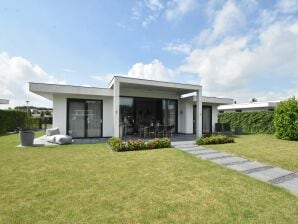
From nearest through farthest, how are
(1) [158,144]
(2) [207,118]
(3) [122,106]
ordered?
(1) [158,144], (3) [122,106], (2) [207,118]

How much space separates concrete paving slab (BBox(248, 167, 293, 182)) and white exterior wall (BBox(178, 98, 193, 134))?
9572 mm

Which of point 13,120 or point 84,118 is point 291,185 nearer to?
point 84,118

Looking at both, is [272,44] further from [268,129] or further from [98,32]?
[98,32]

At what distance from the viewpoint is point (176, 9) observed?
9.73 metres

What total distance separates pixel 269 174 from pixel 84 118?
10178 mm

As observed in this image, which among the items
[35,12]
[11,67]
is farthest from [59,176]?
[11,67]

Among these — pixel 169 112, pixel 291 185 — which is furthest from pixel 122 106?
pixel 291 185

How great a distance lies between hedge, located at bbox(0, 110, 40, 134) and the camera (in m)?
16.2

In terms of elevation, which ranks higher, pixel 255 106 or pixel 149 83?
pixel 149 83

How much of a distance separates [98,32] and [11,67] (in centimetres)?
729

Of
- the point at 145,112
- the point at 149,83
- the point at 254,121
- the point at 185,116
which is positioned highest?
the point at 149,83

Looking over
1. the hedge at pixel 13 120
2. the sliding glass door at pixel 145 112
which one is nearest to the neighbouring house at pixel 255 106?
the sliding glass door at pixel 145 112

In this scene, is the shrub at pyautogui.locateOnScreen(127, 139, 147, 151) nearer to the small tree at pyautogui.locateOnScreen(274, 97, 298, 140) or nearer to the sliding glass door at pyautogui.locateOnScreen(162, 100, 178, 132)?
the sliding glass door at pyautogui.locateOnScreen(162, 100, 178, 132)

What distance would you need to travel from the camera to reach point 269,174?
5117 millimetres
